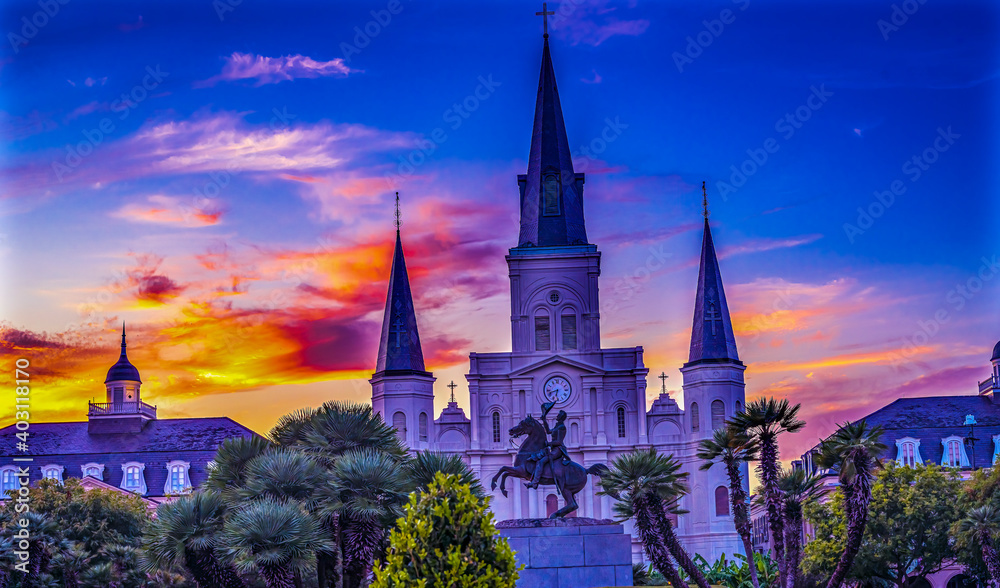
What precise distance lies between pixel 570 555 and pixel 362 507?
5.94m

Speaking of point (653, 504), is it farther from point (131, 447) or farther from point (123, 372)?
point (123, 372)

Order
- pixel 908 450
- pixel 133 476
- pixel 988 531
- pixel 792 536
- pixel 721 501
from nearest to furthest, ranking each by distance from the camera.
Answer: pixel 792 536 < pixel 988 531 < pixel 908 450 < pixel 133 476 < pixel 721 501

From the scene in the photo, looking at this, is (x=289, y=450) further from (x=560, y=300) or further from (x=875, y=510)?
(x=560, y=300)

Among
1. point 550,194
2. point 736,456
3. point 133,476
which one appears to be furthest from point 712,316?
point 736,456

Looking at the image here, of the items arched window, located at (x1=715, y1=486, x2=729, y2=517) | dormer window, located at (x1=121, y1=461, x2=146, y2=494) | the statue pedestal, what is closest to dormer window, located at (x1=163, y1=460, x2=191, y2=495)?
dormer window, located at (x1=121, y1=461, x2=146, y2=494)

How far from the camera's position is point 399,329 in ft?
319

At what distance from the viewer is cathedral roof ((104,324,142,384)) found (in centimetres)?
10088

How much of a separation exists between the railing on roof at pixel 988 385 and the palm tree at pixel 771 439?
59.9 metres

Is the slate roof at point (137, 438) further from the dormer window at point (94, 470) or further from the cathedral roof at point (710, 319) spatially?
the cathedral roof at point (710, 319)

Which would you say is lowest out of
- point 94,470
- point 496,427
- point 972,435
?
point 94,470

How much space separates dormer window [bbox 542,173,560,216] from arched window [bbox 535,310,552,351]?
329 inches

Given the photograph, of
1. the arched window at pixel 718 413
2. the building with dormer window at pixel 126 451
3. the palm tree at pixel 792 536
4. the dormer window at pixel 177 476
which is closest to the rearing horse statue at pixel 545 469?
the palm tree at pixel 792 536

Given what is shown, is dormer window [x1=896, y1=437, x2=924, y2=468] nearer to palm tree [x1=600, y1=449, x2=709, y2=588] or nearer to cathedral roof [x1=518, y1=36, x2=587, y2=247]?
cathedral roof [x1=518, y1=36, x2=587, y2=247]

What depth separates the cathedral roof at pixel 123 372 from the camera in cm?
10088
